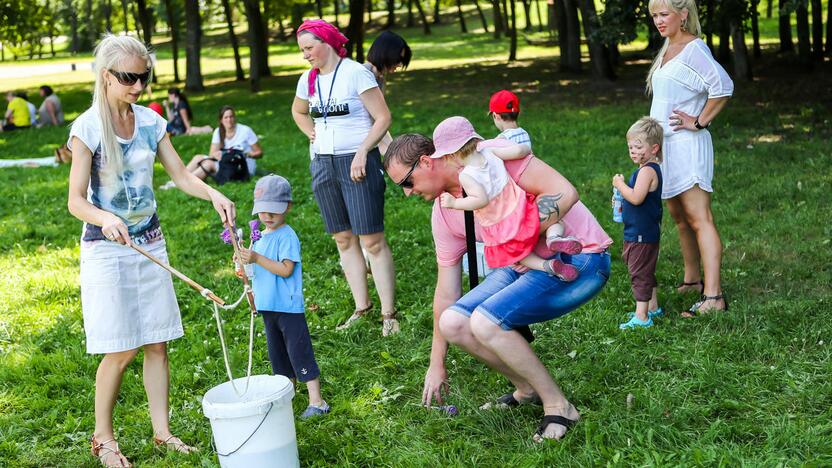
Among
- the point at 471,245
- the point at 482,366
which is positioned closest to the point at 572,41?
the point at 482,366

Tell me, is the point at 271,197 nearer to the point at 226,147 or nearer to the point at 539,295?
the point at 539,295

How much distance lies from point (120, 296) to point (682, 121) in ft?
11.3

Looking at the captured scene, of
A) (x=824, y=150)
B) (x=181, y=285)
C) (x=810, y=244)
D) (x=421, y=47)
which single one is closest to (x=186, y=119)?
(x=181, y=285)

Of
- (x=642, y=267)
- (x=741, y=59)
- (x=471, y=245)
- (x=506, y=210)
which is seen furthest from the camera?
(x=741, y=59)

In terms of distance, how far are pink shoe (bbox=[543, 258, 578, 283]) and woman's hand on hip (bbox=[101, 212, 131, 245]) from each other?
175 cm

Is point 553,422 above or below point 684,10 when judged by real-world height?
below

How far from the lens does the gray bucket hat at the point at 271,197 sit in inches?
174

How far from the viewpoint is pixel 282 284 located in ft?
14.5

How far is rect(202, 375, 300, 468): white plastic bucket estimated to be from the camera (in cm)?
356

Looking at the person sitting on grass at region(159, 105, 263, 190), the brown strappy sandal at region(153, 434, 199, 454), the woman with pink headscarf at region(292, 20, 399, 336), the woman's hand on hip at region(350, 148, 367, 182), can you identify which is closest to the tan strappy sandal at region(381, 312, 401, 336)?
the woman with pink headscarf at region(292, 20, 399, 336)

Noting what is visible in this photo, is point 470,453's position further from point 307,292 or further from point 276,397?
point 307,292

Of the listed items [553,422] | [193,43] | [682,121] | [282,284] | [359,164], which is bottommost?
[553,422]

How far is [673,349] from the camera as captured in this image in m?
4.79

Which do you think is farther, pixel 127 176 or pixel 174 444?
pixel 174 444
